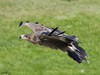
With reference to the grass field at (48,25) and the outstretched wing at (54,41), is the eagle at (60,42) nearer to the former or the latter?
the outstretched wing at (54,41)

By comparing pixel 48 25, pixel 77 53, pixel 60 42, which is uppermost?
pixel 60 42

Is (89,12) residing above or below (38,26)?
below

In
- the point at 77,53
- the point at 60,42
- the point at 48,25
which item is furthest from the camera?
the point at 48,25

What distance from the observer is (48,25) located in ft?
93.5

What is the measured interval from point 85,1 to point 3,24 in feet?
28.6

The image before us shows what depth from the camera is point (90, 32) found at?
91.2 feet

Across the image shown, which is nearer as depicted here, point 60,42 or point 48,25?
point 60,42

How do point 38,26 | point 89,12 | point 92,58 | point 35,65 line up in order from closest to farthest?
point 38,26 < point 35,65 < point 92,58 < point 89,12

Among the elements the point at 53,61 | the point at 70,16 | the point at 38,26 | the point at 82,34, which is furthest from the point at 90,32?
the point at 38,26

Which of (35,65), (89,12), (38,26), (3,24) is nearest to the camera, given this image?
(38,26)

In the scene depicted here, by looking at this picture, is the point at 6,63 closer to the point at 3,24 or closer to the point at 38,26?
the point at 3,24

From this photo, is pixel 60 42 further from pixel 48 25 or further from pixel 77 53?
pixel 48 25

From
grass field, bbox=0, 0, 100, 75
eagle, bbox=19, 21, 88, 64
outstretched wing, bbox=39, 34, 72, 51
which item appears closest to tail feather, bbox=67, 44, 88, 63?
eagle, bbox=19, 21, 88, 64

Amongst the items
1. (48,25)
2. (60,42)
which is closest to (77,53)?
(60,42)
